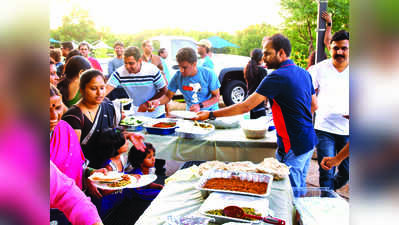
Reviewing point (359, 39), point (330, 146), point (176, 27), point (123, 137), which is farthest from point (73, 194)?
point (176, 27)

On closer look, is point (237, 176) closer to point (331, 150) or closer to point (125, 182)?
point (125, 182)

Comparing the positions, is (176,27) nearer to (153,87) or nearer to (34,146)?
(153,87)

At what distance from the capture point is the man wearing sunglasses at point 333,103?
2914mm

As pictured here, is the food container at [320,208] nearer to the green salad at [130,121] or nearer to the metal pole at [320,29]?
the green salad at [130,121]

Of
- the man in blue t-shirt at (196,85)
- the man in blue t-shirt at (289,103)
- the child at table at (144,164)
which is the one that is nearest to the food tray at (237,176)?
the man in blue t-shirt at (289,103)

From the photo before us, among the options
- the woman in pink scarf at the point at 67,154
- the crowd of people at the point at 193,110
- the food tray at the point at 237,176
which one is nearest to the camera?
the food tray at the point at 237,176

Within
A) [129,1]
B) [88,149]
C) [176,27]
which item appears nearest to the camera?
[88,149]

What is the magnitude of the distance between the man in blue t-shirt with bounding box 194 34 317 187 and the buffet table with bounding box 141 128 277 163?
0.38 metres

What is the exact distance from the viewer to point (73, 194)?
125cm

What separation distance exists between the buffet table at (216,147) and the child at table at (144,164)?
0.12 metres

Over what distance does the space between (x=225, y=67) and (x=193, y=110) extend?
4.58 m

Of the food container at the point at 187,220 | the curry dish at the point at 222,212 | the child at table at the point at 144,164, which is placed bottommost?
the child at table at the point at 144,164

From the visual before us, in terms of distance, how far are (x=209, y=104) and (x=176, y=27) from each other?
17.2 feet

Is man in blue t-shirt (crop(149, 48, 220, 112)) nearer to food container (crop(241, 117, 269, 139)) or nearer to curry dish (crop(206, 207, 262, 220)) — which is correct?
food container (crop(241, 117, 269, 139))
